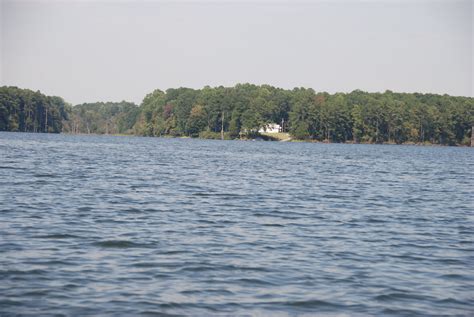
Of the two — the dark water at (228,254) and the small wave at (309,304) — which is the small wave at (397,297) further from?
the small wave at (309,304)

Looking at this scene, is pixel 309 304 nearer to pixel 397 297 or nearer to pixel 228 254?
pixel 397 297

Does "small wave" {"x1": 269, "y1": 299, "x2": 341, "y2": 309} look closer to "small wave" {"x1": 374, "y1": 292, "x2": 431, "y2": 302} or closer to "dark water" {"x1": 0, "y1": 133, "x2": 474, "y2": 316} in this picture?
"dark water" {"x1": 0, "y1": 133, "x2": 474, "y2": 316}

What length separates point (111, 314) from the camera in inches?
433

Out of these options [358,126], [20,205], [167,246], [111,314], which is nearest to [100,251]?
[167,246]

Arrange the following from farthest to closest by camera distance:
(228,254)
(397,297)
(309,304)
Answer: (228,254) < (397,297) < (309,304)

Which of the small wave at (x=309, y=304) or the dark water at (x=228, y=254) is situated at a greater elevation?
the dark water at (x=228, y=254)

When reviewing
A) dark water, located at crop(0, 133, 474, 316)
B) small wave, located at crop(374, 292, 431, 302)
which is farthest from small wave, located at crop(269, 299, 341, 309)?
small wave, located at crop(374, 292, 431, 302)

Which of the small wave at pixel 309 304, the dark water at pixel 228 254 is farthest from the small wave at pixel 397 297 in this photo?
the small wave at pixel 309 304

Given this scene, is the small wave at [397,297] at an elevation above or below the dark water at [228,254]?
below

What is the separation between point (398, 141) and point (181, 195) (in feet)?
582

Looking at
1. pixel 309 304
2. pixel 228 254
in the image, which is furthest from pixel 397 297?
pixel 228 254

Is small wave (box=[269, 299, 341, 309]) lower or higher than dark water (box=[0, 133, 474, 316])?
lower

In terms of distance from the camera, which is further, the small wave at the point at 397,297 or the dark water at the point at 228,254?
the small wave at the point at 397,297

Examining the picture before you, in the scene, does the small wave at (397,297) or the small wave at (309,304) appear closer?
the small wave at (309,304)
